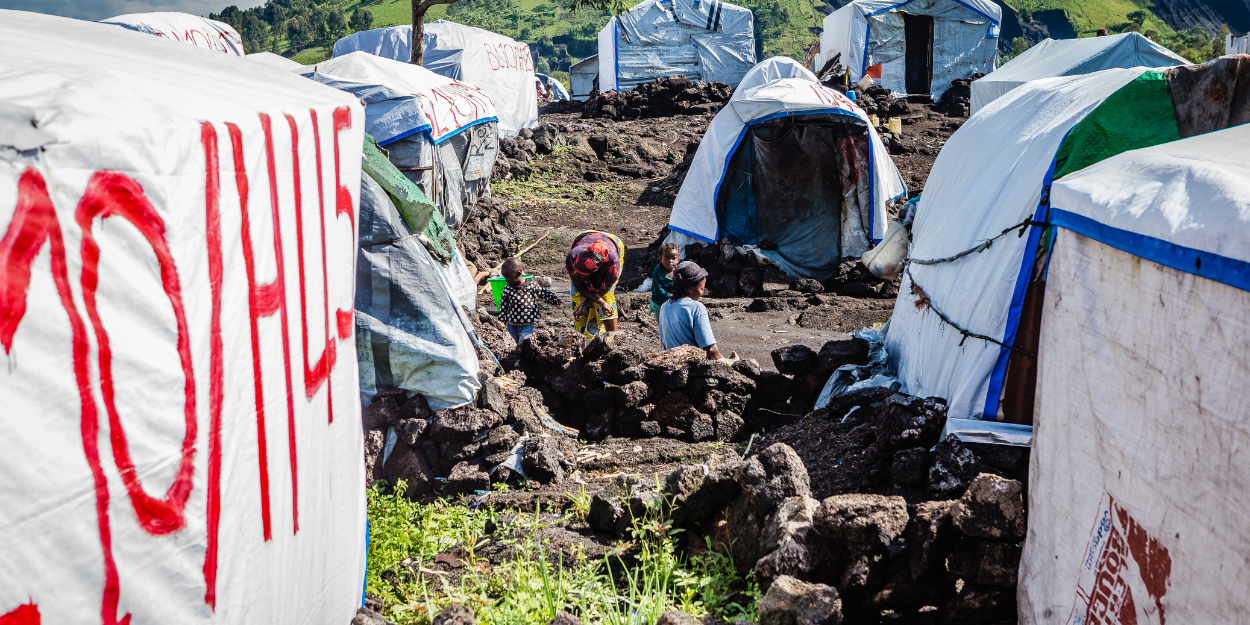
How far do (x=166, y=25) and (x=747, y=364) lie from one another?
45.6 ft

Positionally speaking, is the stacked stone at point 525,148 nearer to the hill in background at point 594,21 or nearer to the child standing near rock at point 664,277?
the child standing near rock at point 664,277

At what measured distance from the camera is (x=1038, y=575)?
2.42 m

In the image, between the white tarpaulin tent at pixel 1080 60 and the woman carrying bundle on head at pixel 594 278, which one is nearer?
the woman carrying bundle on head at pixel 594 278

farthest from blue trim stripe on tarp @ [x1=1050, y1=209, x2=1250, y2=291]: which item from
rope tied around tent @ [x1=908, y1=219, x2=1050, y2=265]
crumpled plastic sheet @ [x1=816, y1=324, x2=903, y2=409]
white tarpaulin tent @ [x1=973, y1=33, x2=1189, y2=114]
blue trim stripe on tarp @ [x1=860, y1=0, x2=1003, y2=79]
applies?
blue trim stripe on tarp @ [x1=860, y1=0, x2=1003, y2=79]

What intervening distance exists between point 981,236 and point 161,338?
4206mm

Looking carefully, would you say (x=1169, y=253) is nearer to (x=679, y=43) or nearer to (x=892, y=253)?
(x=892, y=253)

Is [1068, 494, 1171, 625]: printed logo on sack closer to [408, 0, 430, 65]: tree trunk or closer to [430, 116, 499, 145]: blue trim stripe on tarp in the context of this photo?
[430, 116, 499, 145]: blue trim stripe on tarp

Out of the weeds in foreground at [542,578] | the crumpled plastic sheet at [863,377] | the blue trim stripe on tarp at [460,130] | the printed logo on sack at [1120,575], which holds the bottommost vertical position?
the crumpled plastic sheet at [863,377]

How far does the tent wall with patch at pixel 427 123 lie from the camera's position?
28.1ft

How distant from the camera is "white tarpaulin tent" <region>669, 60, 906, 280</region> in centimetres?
980

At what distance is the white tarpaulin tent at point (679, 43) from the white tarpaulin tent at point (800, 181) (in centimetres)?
1358

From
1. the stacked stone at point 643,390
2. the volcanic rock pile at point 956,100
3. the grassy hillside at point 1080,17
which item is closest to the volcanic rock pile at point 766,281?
the stacked stone at point 643,390

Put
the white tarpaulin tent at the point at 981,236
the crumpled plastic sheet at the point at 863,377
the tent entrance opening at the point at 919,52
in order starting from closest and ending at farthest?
the white tarpaulin tent at the point at 981,236 → the crumpled plastic sheet at the point at 863,377 → the tent entrance opening at the point at 919,52

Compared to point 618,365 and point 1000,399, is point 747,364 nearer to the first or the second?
point 618,365
